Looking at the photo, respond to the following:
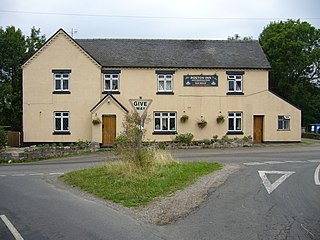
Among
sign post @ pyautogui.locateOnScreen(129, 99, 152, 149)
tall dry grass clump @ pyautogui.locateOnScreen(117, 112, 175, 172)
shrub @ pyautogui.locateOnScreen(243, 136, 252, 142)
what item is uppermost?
sign post @ pyautogui.locateOnScreen(129, 99, 152, 149)

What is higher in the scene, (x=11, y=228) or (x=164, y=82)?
(x=164, y=82)

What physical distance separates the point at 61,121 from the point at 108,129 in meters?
3.72

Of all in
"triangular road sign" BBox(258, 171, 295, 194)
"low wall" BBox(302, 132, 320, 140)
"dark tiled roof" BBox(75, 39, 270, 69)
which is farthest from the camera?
"low wall" BBox(302, 132, 320, 140)

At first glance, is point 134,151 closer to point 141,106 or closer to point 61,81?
point 141,106

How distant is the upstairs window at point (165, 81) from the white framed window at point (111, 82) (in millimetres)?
3190

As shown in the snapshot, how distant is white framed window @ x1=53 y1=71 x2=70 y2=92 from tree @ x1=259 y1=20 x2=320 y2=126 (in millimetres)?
26634

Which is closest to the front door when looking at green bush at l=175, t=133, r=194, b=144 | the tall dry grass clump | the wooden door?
green bush at l=175, t=133, r=194, b=144

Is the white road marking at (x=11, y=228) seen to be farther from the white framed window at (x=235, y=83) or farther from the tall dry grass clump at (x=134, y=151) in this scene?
the white framed window at (x=235, y=83)

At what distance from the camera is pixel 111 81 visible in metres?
34.9

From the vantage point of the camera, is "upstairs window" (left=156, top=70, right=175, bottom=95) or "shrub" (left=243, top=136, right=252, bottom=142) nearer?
"shrub" (left=243, top=136, right=252, bottom=142)

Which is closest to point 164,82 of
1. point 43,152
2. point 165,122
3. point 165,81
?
point 165,81

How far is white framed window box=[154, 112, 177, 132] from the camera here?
3517cm

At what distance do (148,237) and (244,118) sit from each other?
2932cm

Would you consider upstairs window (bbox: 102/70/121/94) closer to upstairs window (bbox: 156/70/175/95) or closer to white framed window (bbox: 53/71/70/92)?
white framed window (bbox: 53/71/70/92)
